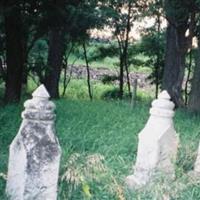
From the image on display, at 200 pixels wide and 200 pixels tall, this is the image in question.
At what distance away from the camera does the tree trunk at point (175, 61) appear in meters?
16.3

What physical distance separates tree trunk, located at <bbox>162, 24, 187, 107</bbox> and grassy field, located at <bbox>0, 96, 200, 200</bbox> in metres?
4.08

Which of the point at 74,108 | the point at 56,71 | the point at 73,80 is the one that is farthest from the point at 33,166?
the point at 73,80

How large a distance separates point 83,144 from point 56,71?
38.9 feet

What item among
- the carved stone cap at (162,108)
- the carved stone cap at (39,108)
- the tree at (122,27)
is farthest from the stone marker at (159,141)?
the tree at (122,27)

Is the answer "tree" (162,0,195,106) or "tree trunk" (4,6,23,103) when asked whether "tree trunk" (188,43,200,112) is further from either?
"tree trunk" (4,6,23,103)

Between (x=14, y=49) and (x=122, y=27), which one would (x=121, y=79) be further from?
(x=14, y=49)

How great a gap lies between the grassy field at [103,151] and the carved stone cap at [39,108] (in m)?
0.61

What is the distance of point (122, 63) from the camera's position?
26.6 metres

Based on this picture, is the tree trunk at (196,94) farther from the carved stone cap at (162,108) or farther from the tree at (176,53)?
the carved stone cap at (162,108)

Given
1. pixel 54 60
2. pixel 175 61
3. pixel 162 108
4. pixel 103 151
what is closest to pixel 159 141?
pixel 162 108

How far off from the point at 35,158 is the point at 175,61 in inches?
484

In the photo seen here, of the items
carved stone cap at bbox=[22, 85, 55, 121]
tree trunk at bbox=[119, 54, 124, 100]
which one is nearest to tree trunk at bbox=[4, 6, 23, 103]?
carved stone cap at bbox=[22, 85, 55, 121]

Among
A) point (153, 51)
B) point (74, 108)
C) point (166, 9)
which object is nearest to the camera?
point (74, 108)

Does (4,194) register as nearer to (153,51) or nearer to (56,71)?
(56,71)
